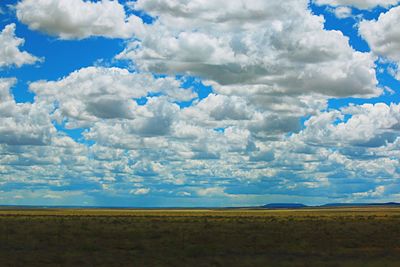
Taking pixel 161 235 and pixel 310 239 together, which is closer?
pixel 310 239

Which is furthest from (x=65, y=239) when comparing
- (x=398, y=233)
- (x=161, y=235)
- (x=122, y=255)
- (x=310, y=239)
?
(x=398, y=233)

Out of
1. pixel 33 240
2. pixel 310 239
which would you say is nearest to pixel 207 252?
pixel 310 239

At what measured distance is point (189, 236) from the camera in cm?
5300

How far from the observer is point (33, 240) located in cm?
4834

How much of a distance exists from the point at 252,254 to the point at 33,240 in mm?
20074

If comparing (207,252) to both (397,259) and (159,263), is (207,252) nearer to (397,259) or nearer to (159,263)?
(159,263)

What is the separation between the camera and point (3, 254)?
3862cm

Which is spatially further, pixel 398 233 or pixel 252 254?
pixel 398 233

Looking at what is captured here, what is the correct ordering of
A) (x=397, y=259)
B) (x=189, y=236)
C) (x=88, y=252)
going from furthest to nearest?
1. (x=189, y=236)
2. (x=88, y=252)
3. (x=397, y=259)

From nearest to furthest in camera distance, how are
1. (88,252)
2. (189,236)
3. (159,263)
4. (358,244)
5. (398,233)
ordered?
(159,263)
(88,252)
(358,244)
(189,236)
(398,233)

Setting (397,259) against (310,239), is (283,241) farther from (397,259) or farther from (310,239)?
(397,259)

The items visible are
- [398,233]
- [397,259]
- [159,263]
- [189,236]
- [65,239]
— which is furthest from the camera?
[398,233]

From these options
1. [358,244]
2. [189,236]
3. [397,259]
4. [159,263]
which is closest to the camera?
[159,263]

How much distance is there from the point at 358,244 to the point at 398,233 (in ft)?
46.0
